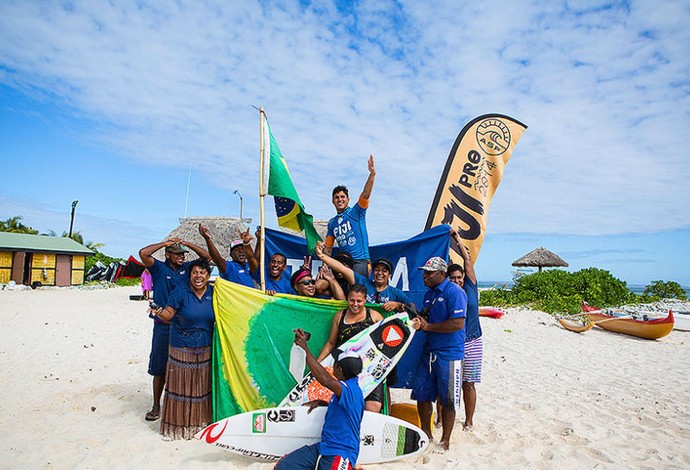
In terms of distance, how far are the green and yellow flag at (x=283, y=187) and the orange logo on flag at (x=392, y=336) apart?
1.78 m

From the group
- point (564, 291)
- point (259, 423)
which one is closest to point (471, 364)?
point (259, 423)

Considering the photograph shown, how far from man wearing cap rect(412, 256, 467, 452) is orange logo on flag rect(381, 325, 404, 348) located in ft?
0.60

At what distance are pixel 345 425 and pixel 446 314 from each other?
1481 millimetres

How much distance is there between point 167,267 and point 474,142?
4.47m

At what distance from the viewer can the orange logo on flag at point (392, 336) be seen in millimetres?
4164

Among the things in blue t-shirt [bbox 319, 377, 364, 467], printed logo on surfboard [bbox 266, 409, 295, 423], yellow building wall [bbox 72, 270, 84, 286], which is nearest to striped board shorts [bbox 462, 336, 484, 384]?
blue t-shirt [bbox 319, 377, 364, 467]

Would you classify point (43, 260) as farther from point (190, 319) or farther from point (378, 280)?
point (378, 280)

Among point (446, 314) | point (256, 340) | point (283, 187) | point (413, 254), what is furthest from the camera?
point (413, 254)

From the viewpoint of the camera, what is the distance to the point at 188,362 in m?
4.38

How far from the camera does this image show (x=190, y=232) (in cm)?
1812

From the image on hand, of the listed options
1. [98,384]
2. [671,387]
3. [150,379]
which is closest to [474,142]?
[671,387]

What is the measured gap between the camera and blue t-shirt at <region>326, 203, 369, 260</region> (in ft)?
16.1

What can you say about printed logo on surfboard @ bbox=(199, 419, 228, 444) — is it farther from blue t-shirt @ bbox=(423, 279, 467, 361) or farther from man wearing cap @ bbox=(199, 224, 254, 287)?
blue t-shirt @ bbox=(423, 279, 467, 361)

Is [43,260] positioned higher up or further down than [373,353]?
higher up
